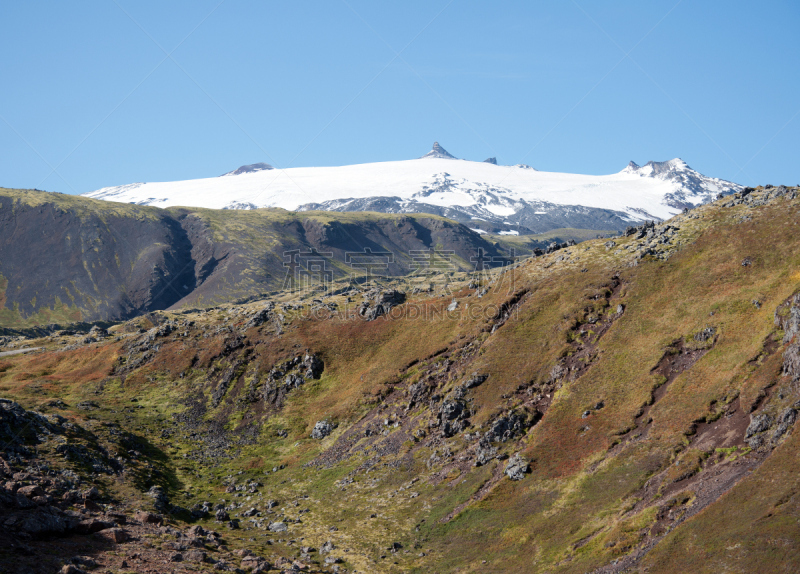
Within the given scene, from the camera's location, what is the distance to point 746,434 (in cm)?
5234

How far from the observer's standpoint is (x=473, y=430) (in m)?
73.2

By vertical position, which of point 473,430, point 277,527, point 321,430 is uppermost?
point 473,430

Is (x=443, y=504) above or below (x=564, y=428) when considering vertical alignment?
below

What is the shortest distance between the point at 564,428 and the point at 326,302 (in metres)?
74.5

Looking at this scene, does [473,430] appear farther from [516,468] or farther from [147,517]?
[147,517]

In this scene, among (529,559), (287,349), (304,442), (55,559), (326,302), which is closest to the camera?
(55,559)

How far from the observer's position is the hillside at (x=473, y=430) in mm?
48469

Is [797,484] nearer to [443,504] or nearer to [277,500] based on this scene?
[443,504]

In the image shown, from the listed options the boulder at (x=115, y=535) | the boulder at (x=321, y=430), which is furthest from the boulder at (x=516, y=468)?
the boulder at (x=115, y=535)

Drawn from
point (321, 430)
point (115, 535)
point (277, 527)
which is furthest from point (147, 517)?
point (321, 430)

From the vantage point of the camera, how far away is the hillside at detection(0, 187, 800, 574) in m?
48.5

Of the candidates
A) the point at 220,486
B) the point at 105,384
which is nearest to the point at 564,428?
the point at 220,486

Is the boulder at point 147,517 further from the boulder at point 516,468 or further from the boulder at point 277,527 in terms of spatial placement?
the boulder at point 516,468

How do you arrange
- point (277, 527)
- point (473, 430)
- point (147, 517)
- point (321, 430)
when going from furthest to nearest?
point (321, 430) < point (473, 430) < point (277, 527) < point (147, 517)
